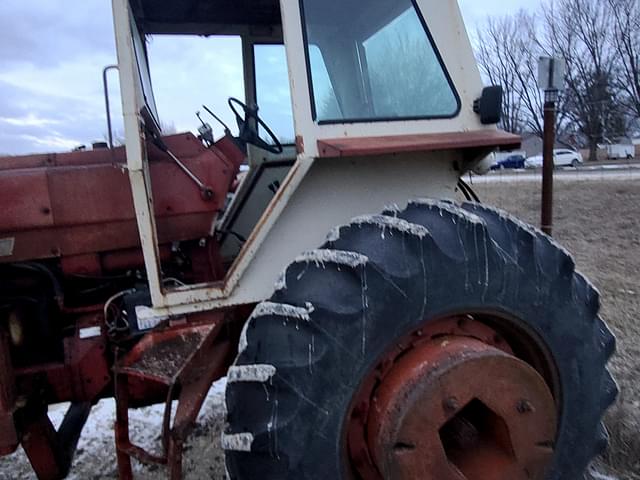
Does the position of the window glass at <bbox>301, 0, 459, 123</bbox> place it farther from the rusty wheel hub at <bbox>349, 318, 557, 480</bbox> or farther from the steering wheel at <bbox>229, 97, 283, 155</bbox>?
the rusty wheel hub at <bbox>349, 318, 557, 480</bbox>

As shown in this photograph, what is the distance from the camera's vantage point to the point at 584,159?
47375mm

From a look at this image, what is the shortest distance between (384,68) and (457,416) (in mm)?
1435

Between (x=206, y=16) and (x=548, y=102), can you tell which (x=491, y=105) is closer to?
(x=206, y=16)

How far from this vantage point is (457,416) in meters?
1.91

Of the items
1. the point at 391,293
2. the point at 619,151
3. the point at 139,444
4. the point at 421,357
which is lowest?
the point at 619,151

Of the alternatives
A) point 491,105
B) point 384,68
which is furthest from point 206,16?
point 491,105

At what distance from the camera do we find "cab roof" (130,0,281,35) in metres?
2.90

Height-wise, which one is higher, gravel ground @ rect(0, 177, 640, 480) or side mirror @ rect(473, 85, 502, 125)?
side mirror @ rect(473, 85, 502, 125)

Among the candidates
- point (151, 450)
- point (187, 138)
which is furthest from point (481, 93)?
point (151, 450)

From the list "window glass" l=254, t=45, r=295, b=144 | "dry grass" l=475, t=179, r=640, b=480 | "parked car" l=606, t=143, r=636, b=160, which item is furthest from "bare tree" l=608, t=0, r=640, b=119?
"window glass" l=254, t=45, r=295, b=144

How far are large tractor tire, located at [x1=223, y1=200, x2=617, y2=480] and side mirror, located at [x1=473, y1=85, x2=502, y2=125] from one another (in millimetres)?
453

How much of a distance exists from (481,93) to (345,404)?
4.48ft

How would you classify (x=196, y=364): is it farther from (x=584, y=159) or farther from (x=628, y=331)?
(x=584, y=159)

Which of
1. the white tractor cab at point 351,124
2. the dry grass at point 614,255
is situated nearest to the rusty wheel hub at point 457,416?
the white tractor cab at point 351,124
